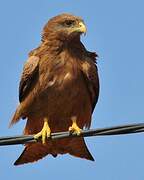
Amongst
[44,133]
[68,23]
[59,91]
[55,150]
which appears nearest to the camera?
[44,133]

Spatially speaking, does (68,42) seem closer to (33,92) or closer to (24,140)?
(33,92)

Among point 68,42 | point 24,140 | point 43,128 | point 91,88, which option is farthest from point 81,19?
point 24,140

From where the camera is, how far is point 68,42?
9094 mm

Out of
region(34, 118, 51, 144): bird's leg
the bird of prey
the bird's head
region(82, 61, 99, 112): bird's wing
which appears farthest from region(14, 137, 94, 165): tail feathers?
the bird's head

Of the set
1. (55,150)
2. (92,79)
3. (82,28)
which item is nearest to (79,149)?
(55,150)

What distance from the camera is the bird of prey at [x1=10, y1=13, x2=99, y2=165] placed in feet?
28.4

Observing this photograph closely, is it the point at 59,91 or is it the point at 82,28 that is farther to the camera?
the point at 82,28

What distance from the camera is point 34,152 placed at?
882cm

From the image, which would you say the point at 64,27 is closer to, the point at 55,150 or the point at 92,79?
the point at 92,79

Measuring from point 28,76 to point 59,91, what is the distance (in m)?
0.52

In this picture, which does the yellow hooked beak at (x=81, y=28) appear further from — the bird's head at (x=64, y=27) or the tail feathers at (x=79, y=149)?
the tail feathers at (x=79, y=149)

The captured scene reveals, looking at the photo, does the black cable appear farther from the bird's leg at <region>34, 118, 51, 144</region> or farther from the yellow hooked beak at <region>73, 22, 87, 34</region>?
the yellow hooked beak at <region>73, 22, 87, 34</region>

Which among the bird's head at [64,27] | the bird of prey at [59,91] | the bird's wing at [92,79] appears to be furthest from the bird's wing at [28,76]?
the bird's wing at [92,79]

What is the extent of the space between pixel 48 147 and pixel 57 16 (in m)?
2.10
